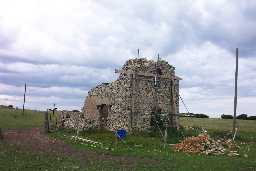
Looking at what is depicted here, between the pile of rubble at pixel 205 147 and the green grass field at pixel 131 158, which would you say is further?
the pile of rubble at pixel 205 147

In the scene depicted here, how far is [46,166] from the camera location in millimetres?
23406

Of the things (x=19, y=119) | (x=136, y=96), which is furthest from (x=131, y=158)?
A: (x=19, y=119)

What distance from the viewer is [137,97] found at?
4681 cm

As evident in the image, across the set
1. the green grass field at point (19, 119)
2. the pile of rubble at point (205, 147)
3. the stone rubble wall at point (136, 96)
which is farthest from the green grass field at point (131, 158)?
the green grass field at point (19, 119)

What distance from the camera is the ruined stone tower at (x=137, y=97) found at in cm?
4650

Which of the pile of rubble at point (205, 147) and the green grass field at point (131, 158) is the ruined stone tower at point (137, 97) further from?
the pile of rubble at point (205, 147)

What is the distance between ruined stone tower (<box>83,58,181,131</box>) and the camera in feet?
153

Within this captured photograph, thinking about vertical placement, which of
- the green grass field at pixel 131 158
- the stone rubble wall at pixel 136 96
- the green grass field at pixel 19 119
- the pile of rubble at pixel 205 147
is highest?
the stone rubble wall at pixel 136 96

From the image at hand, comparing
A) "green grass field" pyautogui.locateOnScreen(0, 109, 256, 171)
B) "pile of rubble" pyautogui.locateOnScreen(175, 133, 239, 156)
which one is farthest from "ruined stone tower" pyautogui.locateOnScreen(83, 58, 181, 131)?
"pile of rubble" pyautogui.locateOnScreen(175, 133, 239, 156)

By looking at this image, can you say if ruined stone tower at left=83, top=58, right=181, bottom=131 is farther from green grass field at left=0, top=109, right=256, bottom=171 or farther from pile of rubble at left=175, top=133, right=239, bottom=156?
pile of rubble at left=175, top=133, right=239, bottom=156

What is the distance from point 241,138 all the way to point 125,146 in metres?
18.5

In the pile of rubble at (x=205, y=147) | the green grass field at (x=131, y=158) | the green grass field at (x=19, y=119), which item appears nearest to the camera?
the green grass field at (x=131, y=158)

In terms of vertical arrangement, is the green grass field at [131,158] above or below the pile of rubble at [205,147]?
below

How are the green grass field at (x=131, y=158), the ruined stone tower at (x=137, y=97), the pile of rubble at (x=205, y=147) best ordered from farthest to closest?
the ruined stone tower at (x=137, y=97), the pile of rubble at (x=205, y=147), the green grass field at (x=131, y=158)
